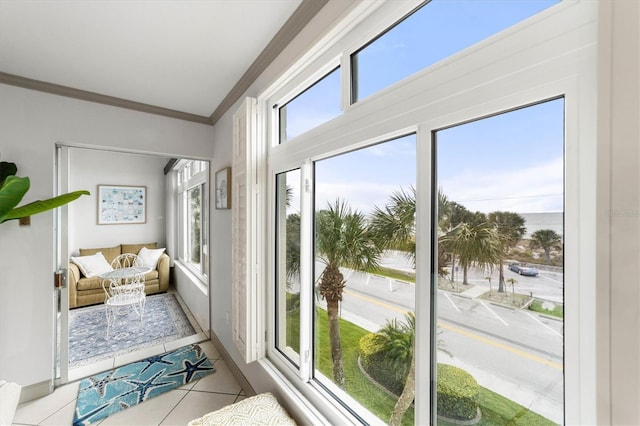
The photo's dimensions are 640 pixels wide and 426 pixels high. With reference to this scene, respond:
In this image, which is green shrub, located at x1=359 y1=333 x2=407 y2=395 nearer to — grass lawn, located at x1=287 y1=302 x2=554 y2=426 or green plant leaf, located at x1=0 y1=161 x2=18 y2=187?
grass lawn, located at x1=287 y1=302 x2=554 y2=426

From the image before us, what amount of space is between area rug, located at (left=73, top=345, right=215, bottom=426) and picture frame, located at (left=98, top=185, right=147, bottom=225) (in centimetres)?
350

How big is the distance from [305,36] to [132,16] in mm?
964

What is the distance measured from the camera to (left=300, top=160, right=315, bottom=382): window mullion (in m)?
1.60

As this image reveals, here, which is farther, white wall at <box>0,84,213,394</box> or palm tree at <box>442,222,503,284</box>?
white wall at <box>0,84,213,394</box>

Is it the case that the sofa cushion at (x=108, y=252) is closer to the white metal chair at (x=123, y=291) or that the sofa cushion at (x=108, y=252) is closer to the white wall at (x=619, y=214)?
the white metal chair at (x=123, y=291)

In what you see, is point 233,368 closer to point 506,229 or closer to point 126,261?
point 506,229

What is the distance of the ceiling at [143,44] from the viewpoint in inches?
55.6

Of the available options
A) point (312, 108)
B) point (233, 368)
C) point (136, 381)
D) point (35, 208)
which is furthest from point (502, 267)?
point (136, 381)

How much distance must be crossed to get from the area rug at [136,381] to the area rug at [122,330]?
1.40 ft

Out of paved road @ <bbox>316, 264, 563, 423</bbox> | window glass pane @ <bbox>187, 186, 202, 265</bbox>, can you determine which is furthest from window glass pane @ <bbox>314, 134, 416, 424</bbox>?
window glass pane @ <bbox>187, 186, 202, 265</bbox>

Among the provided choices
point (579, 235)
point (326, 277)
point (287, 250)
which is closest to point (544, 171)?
point (579, 235)

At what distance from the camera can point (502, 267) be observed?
77 centimetres

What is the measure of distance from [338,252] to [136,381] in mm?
2309

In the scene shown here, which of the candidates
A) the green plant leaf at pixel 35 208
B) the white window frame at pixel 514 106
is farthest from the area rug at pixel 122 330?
the white window frame at pixel 514 106
